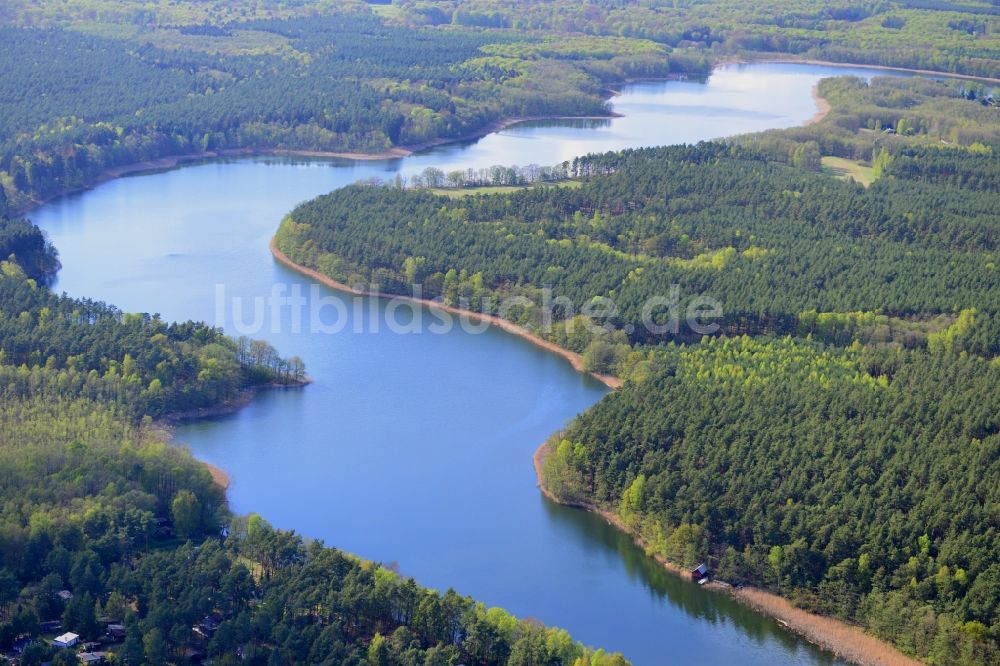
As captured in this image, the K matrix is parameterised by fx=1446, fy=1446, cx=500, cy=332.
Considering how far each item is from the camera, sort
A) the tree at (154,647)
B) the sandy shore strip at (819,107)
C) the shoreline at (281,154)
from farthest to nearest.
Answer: the sandy shore strip at (819,107) → the shoreline at (281,154) → the tree at (154,647)

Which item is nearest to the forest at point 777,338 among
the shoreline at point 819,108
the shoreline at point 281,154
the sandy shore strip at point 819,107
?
the shoreline at point 819,108

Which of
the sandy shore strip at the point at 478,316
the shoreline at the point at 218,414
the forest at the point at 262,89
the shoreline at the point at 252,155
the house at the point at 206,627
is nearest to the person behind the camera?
the house at the point at 206,627

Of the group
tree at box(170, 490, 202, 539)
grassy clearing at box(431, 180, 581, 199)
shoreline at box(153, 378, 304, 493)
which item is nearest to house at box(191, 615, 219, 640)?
tree at box(170, 490, 202, 539)

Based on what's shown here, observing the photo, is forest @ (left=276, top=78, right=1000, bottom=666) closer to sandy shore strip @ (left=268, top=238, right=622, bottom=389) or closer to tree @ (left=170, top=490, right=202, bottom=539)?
sandy shore strip @ (left=268, top=238, right=622, bottom=389)

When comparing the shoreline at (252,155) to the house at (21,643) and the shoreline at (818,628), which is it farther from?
the shoreline at (818,628)

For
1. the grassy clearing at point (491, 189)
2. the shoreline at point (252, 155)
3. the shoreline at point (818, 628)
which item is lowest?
the shoreline at point (818, 628)

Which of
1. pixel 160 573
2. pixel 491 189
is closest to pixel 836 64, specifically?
pixel 491 189
